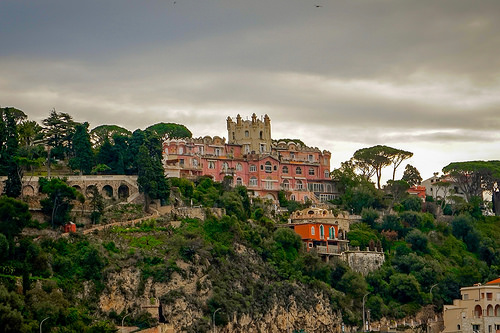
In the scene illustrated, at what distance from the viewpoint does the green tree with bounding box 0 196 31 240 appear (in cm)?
10119

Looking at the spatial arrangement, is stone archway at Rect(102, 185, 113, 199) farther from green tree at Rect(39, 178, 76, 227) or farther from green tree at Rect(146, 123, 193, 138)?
green tree at Rect(146, 123, 193, 138)

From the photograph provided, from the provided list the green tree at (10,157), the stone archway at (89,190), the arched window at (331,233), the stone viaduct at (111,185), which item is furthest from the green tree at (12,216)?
the arched window at (331,233)

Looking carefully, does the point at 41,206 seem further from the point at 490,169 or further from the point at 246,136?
the point at 490,169

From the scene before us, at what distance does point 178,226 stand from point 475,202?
5136 cm

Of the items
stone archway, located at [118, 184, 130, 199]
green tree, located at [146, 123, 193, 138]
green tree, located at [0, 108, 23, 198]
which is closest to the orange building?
stone archway, located at [118, 184, 130, 199]

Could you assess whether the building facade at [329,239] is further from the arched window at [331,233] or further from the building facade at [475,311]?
the building facade at [475,311]

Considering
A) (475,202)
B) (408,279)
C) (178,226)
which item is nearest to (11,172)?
(178,226)

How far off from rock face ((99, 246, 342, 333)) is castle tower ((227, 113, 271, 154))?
32426 mm

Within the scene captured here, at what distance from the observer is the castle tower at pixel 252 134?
145750mm

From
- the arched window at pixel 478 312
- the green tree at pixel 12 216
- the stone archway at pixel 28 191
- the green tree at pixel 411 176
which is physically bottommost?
the arched window at pixel 478 312

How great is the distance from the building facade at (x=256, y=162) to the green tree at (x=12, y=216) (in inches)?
1195

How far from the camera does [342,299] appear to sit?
117438 millimetres

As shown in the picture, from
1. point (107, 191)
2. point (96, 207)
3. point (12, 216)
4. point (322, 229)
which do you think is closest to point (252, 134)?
point (322, 229)

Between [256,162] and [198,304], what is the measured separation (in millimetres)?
38689
